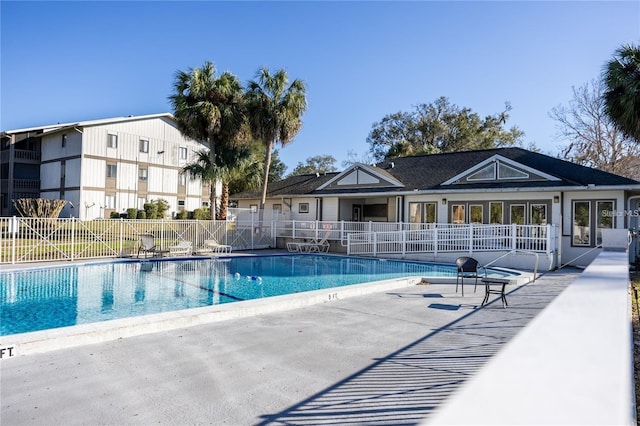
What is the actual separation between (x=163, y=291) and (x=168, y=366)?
7132 millimetres

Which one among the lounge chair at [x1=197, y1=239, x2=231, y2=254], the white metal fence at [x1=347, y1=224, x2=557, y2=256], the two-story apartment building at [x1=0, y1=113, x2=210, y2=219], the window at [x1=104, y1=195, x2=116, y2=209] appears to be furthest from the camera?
the window at [x1=104, y1=195, x2=116, y2=209]

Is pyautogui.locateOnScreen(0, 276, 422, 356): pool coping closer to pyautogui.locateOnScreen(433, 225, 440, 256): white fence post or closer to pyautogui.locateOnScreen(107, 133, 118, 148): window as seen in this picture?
pyautogui.locateOnScreen(433, 225, 440, 256): white fence post

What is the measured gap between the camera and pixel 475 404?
3.24ft

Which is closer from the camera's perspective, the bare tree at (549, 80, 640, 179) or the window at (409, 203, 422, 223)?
the window at (409, 203, 422, 223)

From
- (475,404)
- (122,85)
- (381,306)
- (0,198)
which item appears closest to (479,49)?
(381,306)

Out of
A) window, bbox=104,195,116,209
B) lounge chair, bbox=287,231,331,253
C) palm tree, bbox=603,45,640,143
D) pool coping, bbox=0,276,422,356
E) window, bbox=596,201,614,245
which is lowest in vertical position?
pool coping, bbox=0,276,422,356

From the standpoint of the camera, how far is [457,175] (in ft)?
70.8

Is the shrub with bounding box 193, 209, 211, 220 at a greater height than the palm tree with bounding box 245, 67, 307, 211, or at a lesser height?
lesser

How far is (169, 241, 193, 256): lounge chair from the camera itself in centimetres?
1985

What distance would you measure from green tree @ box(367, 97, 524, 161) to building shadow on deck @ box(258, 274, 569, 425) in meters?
35.0

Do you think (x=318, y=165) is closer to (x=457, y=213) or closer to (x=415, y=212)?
(x=415, y=212)

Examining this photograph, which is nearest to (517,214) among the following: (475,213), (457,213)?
(475,213)

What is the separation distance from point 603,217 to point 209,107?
2049 centimetres

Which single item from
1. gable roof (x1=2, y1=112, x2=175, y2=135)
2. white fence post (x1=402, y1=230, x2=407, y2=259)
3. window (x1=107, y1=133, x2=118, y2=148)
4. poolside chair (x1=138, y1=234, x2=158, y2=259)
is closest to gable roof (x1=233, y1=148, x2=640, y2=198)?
white fence post (x1=402, y1=230, x2=407, y2=259)
